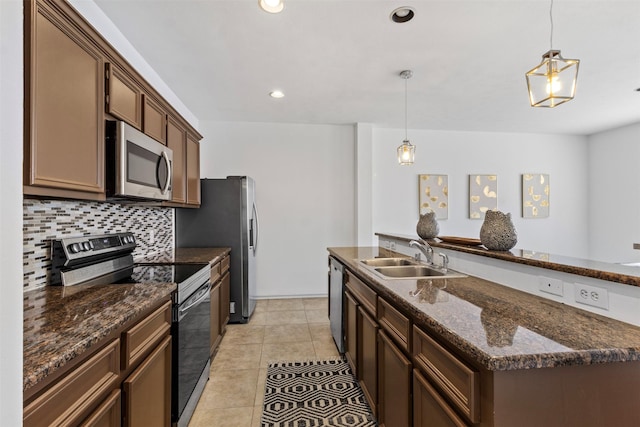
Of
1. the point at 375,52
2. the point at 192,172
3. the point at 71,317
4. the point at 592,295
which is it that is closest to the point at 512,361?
the point at 592,295

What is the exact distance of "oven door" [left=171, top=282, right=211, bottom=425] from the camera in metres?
1.70

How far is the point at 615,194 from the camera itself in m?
4.96

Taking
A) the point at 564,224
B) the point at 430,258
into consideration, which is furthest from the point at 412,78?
the point at 564,224

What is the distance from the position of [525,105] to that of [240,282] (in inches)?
163

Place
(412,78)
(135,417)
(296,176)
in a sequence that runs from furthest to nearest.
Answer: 1. (296,176)
2. (412,78)
3. (135,417)

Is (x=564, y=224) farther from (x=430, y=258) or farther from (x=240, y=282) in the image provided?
(x=240, y=282)

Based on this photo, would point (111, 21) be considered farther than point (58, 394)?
Yes

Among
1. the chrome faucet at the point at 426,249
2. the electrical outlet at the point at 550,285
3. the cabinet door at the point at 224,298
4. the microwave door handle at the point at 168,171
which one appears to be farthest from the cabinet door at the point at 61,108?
the electrical outlet at the point at 550,285

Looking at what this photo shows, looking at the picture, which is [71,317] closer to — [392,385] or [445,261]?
[392,385]

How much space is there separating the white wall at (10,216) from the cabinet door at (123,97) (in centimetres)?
126

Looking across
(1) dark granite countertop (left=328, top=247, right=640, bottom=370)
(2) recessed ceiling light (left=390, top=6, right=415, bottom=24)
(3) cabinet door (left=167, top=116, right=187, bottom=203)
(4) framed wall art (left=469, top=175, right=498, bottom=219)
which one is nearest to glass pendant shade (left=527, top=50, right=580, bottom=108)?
(2) recessed ceiling light (left=390, top=6, right=415, bottom=24)

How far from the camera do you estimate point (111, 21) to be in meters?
2.10

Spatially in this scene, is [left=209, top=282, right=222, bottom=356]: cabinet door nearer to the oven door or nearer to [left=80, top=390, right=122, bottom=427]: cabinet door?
the oven door

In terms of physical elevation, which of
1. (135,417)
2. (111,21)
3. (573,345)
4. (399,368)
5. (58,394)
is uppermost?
(111,21)
